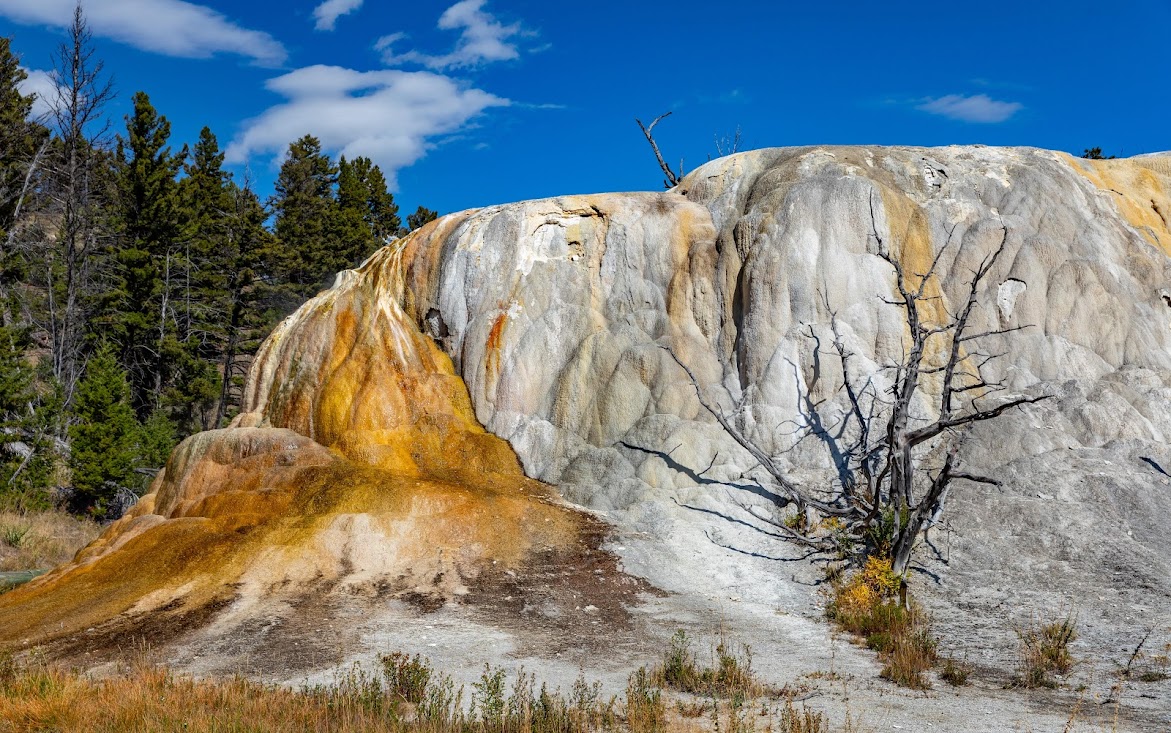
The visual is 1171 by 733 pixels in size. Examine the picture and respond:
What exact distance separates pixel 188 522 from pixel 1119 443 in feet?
A: 56.5

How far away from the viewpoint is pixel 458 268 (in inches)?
821

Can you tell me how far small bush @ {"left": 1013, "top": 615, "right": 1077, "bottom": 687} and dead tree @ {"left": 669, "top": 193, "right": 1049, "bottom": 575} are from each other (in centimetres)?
235

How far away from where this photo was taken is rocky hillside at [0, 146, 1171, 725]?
13.2 metres

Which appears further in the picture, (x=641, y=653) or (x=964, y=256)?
(x=964, y=256)

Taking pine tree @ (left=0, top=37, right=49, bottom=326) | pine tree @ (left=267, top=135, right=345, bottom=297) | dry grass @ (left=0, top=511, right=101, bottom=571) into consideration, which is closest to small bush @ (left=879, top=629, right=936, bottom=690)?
dry grass @ (left=0, top=511, right=101, bottom=571)

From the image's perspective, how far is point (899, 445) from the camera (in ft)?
45.5

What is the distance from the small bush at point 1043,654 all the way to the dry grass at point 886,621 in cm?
101

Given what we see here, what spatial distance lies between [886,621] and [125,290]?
32632mm

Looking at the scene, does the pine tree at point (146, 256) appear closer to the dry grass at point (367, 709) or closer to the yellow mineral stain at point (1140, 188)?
the dry grass at point (367, 709)

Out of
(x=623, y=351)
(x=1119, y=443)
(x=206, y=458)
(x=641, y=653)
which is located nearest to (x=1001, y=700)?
(x=641, y=653)

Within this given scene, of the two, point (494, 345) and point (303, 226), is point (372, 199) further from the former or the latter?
point (494, 345)

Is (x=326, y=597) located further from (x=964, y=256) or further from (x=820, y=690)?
(x=964, y=256)

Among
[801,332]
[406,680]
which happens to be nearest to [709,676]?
[406,680]

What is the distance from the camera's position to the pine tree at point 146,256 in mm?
33656
